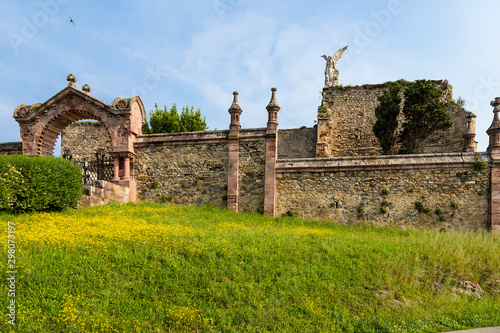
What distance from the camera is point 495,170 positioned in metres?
13.9

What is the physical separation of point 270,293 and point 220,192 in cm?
915

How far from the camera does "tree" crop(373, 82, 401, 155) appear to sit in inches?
851

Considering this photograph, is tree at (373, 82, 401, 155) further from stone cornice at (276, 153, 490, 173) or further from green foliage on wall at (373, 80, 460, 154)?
stone cornice at (276, 153, 490, 173)

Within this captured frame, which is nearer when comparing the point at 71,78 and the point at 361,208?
the point at 361,208

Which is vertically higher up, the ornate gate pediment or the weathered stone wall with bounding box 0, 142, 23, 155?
the ornate gate pediment

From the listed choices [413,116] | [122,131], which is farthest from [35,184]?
[413,116]

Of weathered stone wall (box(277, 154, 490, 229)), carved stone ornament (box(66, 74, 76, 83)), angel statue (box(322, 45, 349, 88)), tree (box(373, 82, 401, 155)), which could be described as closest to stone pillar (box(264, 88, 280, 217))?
weathered stone wall (box(277, 154, 490, 229))

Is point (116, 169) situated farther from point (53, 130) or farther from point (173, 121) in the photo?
point (173, 121)

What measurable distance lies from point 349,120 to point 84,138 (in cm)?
1983

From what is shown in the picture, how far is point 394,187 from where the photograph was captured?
14750 millimetres

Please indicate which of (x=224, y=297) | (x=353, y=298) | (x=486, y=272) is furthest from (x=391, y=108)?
(x=224, y=297)

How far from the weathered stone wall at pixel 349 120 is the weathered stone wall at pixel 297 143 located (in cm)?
98

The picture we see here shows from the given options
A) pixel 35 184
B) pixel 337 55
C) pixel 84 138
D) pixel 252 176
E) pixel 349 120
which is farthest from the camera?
pixel 84 138

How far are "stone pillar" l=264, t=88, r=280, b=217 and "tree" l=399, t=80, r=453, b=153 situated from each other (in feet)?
29.2
